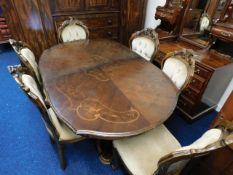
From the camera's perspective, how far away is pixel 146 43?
1947mm

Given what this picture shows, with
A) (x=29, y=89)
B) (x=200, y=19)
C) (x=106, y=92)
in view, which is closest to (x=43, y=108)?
(x=29, y=89)

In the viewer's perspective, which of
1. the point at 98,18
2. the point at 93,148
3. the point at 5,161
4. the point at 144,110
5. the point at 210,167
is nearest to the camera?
the point at 144,110

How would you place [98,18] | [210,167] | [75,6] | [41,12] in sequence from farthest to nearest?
[98,18] < [75,6] < [41,12] < [210,167]

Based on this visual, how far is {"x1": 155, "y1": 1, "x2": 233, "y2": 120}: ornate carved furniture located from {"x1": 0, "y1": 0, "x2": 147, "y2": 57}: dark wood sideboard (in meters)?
1.20

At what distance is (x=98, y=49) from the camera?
193cm

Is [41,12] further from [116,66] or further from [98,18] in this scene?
[116,66]

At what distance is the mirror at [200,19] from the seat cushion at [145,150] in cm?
148

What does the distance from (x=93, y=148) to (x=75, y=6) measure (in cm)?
220

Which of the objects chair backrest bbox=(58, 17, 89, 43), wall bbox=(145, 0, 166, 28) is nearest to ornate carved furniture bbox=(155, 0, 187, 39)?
wall bbox=(145, 0, 166, 28)

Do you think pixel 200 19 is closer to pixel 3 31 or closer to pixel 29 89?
pixel 29 89

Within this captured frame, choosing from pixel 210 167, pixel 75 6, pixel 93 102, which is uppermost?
pixel 75 6

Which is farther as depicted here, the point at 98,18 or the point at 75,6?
the point at 98,18

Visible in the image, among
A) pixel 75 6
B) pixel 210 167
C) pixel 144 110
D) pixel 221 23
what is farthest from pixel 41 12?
pixel 210 167

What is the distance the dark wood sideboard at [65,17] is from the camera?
2.30 m
